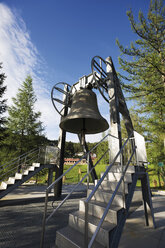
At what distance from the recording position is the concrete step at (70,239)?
158 cm

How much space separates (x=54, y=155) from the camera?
673 cm

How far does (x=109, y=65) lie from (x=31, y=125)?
9.42m

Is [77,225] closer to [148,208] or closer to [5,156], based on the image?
[148,208]

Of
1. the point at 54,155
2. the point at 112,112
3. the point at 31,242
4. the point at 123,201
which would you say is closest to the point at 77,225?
the point at 123,201

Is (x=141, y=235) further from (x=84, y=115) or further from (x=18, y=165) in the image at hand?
(x=18, y=165)

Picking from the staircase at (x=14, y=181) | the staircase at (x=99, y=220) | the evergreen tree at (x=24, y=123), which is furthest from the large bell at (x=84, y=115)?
the evergreen tree at (x=24, y=123)

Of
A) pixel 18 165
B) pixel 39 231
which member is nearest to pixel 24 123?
pixel 18 165

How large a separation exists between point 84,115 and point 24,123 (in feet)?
32.3

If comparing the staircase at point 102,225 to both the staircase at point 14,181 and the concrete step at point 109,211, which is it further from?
the staircase at point 14,181

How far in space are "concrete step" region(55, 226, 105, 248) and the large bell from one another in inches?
76.4

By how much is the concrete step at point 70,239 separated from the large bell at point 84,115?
1.94m

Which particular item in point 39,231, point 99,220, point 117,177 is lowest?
point 39,231

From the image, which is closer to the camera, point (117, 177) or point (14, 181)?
point (117, 177)

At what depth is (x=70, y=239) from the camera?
5.49 ft
